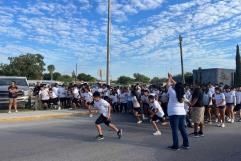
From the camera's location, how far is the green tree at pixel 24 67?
73062 millimetres

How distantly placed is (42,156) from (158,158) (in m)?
2.70

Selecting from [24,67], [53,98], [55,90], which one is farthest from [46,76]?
[55,90]

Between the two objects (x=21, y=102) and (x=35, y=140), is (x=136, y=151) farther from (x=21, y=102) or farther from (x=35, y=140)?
(x=21, y=102)

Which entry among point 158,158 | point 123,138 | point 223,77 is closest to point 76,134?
point 123,138

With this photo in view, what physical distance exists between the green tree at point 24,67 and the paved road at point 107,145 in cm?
5965

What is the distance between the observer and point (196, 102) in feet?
43.6

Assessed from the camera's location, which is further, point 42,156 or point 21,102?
point 21,102

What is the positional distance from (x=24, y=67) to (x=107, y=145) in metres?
65.3

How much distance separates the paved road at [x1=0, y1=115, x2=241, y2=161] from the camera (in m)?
9.39

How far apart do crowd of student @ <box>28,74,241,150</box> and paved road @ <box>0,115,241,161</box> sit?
0.57m

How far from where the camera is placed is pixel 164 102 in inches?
759

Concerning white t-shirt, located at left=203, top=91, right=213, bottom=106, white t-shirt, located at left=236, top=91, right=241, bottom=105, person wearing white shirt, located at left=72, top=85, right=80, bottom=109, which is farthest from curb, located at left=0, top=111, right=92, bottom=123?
white t-shirt, located at left=236, top=91, right=241, bottom=105

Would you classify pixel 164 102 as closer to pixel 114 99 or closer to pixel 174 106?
pixel 114 99

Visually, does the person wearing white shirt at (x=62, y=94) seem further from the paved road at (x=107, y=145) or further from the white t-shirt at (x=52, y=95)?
the paved road at (x=107, y=145)
